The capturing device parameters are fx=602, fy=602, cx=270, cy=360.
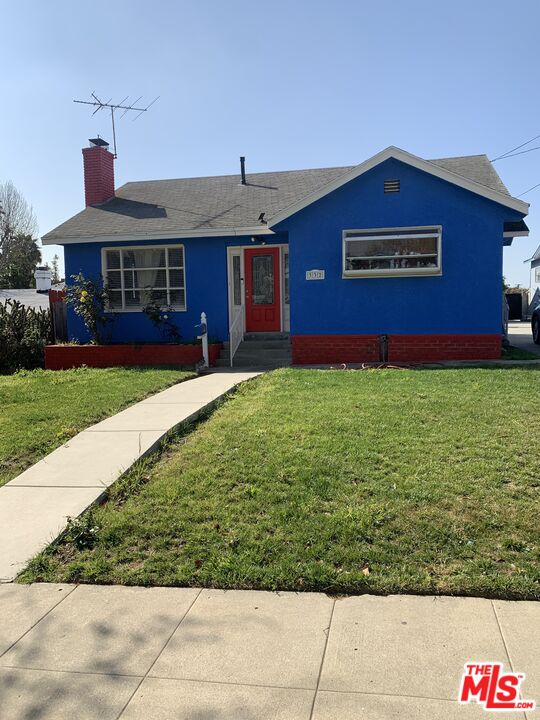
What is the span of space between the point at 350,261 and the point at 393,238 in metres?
0.92

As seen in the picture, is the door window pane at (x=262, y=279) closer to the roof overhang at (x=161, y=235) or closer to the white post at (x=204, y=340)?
the roof overhang at (x=161, y=235)

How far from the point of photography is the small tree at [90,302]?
A: 1320 cm

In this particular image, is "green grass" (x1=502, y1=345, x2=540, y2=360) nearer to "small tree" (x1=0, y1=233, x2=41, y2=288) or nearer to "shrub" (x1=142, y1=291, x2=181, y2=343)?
"shrub" (x1=142, y1=291, x2=181, y2=343)

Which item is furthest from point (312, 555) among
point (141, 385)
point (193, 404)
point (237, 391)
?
point (141, 385)

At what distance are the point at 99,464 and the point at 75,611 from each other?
2.35m

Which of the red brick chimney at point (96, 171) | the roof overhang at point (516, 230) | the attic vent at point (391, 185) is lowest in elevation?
the roof overhang at point (516, 230)

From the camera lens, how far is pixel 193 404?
26.0ft

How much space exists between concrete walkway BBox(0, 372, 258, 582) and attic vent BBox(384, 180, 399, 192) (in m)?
5.79

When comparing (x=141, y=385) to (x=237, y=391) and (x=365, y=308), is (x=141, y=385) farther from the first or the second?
(x=365, y=308)

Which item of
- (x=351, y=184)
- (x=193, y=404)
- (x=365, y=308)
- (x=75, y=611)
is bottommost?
(x=75, y=611)

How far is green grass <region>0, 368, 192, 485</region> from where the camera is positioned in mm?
6418

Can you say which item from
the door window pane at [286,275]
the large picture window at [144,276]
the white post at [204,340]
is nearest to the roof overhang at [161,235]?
the large picture window at [144,276]

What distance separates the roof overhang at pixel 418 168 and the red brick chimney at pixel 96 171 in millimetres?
6296

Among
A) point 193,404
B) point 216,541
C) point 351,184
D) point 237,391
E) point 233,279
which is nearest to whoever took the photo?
point 216,541
